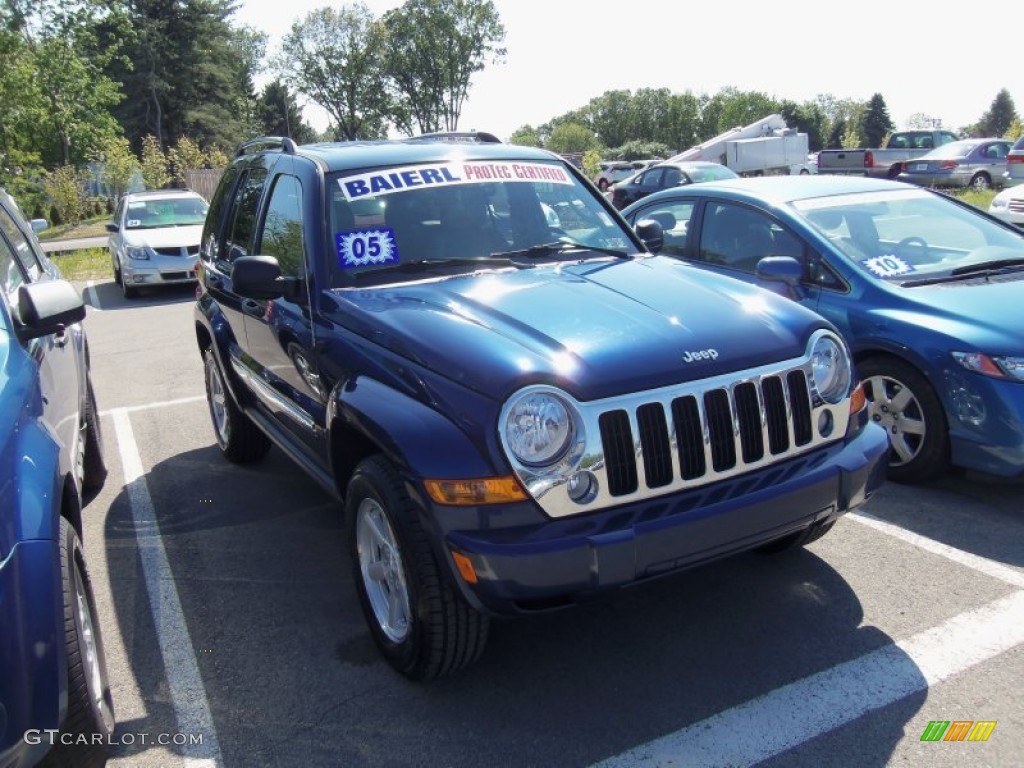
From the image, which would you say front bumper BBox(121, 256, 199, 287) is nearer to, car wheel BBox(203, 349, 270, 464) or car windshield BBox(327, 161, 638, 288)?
car wheel BBox(203, 349, 270, 464)

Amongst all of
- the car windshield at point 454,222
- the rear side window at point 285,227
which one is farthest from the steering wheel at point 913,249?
the rear side window at point 285,227

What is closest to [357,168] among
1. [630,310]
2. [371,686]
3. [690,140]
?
[630,310]

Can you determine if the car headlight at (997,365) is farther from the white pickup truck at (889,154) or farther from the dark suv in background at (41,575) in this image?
the white pickup truck at (889,154)

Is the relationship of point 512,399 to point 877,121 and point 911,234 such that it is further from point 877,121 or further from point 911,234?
point 877,121

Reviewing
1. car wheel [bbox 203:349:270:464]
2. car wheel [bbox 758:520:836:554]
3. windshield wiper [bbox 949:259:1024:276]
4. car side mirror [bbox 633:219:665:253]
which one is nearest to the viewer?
car wheel [bbox 758:520:836:554]

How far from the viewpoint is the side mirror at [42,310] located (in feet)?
9.77

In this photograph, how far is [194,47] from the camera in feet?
179

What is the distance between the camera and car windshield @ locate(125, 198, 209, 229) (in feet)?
48.8

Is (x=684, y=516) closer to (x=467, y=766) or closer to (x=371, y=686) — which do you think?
(x=467, y=766)

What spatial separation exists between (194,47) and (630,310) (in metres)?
59.8

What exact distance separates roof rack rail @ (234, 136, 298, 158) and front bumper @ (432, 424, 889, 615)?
267 cm

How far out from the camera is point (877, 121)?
81938 millimetres

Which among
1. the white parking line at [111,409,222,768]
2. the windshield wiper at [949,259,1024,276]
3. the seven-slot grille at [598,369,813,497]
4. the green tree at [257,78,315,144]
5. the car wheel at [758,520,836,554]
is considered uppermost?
the green tree at [257,78,315,144]

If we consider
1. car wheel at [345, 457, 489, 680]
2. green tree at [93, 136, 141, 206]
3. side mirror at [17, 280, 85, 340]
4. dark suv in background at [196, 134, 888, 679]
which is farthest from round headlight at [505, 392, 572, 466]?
green tree at [93, 136, 141, 206]
